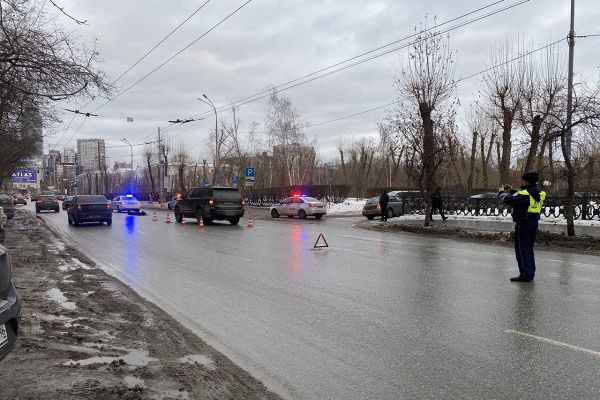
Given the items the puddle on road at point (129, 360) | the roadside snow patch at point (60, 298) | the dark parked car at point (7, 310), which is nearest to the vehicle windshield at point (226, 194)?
the roadside snow patch at point (60, 298)

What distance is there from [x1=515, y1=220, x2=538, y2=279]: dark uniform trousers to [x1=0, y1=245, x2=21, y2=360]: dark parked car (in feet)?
25.7

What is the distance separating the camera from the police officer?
28.8 ft

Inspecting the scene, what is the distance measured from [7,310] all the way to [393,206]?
28.3 meters

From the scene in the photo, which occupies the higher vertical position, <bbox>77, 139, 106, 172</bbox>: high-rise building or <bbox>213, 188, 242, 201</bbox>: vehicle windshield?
<bbox>77, 139, 106, 172</bbox>: high-rise building

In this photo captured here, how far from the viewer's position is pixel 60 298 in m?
7.80

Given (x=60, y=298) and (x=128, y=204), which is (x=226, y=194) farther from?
(x=128, y=204)

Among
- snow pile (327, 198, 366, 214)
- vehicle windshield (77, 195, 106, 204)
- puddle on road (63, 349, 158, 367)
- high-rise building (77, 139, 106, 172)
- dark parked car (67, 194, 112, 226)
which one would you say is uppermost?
high-rise building (77, 139, 106, 172)

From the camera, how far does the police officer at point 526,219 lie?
8781mm

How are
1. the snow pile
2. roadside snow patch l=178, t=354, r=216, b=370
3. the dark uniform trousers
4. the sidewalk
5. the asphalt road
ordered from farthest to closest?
the snow pile → the dark uniform trousers → roadside snow patch l=178, t=354, r=216, b=370 → the asphalt road → the sidewalk

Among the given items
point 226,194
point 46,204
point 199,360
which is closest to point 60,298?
point 199,360

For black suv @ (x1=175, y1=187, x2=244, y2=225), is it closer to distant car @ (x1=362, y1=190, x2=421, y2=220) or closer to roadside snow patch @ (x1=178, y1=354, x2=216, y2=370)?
distant car @ (x1=362, y1=190, x2=421, y2=220)

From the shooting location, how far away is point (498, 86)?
30.6 metres

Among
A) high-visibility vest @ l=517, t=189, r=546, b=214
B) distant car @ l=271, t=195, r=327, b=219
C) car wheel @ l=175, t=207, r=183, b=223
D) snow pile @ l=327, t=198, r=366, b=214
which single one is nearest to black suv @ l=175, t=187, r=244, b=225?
car wheel @ l=175, t=207, r=183, b=223

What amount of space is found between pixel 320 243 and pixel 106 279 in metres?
7.49
